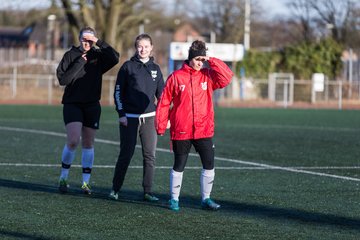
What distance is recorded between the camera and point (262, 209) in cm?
961

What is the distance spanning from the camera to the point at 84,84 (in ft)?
35.5

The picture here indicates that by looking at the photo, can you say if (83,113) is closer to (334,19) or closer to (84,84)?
(84,84)

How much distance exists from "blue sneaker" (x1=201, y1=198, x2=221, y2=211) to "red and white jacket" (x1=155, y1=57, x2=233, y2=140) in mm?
693

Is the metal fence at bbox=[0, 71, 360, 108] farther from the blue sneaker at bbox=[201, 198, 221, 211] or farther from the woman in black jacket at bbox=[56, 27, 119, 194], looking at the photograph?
the blue sneaker at bbox=[201, 198, 221, 211]

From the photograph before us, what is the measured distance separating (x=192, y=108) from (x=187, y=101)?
92 millimetres

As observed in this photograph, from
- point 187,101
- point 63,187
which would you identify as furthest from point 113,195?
point 187,101

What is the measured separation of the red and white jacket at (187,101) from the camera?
9.53 m

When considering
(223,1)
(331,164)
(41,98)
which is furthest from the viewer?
(223,1)

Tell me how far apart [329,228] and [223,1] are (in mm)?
72631

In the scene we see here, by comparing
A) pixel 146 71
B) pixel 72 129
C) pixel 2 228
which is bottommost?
pixel 2 228

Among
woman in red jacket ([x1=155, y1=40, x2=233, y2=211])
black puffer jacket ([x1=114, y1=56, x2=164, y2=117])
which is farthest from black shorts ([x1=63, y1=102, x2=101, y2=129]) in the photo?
woman in red jacket ([x1=155, y1=40, x2=233, y2=211])

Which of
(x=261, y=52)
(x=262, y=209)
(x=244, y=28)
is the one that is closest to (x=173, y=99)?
(x=262, y=209)

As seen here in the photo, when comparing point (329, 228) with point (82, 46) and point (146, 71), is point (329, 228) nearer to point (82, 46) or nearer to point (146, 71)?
point (146, 71)

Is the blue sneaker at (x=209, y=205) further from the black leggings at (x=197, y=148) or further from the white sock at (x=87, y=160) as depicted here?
the white sock at (x=87, y=160)
